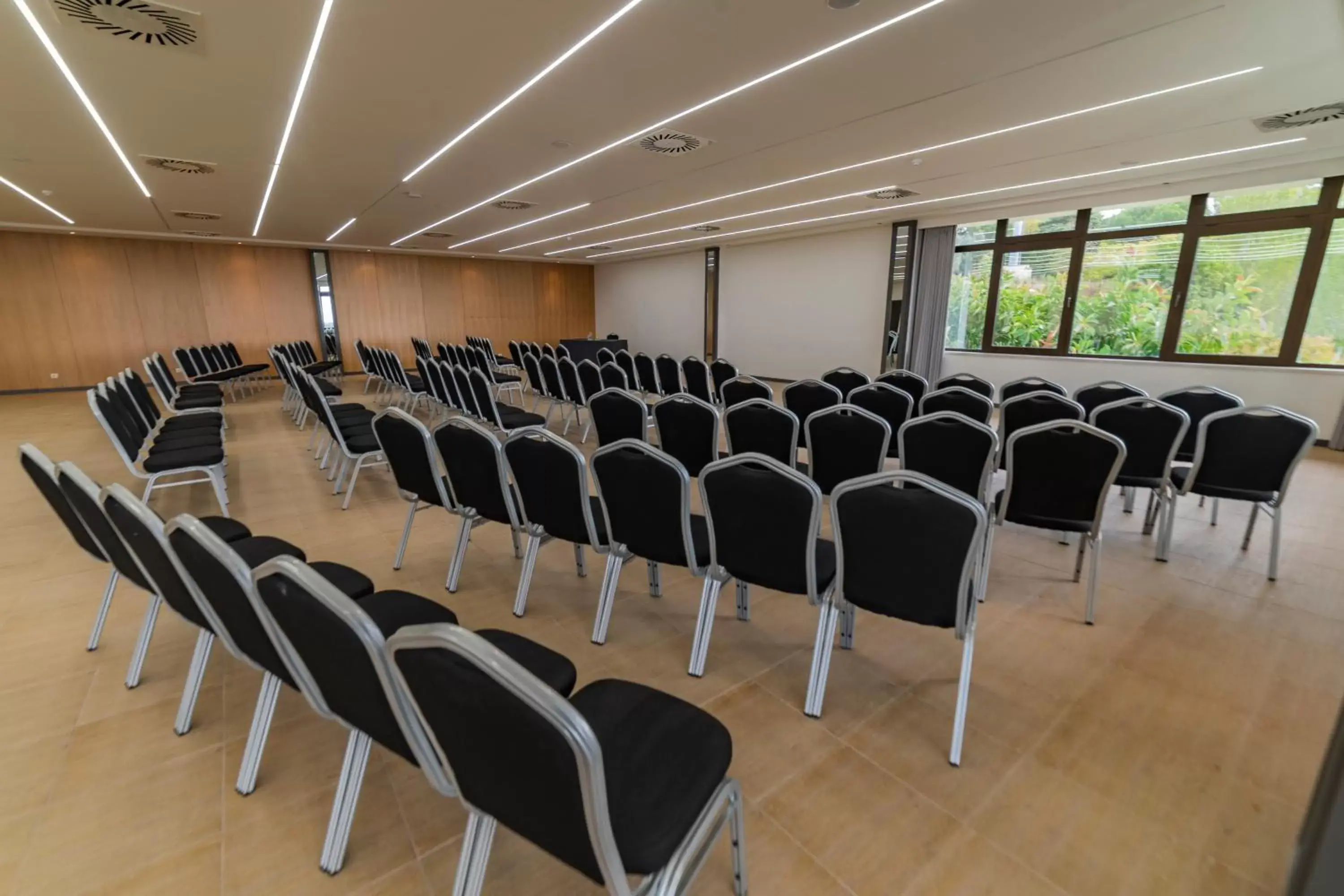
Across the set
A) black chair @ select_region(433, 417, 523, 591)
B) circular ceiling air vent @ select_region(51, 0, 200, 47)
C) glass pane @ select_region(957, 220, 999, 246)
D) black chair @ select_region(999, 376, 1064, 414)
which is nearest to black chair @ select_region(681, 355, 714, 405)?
black chair @ select_region(999, 376, 1064, 414)

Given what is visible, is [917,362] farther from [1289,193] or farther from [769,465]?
[769,465]

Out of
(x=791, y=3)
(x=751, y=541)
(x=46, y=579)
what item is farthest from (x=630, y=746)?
(x=46, y=579)

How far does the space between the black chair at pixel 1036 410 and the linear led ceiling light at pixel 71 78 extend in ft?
20.9

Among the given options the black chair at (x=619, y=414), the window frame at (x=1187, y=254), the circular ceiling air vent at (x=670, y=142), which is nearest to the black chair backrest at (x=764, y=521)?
the black chair at (x=619, y=414)

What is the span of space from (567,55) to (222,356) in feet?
34.6

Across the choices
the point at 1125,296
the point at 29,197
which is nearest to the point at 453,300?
the point at 29,197

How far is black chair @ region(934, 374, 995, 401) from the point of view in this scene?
499 cm

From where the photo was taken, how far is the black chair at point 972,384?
499 centimetres

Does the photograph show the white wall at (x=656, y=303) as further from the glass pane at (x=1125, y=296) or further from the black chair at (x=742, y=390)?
the black chair at (x=742, y=390)

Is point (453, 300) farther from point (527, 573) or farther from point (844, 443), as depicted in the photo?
point (844, 443)

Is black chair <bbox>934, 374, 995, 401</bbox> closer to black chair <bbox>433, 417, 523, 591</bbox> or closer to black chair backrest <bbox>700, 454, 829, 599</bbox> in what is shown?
black chair backrest <bbox>700, 454, 829, 599</bbox>

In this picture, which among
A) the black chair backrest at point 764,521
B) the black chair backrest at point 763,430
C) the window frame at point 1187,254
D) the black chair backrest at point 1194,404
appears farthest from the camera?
the window frame at point 1187,254

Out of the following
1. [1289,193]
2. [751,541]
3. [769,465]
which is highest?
[1289,193]

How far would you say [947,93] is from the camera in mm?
4441
